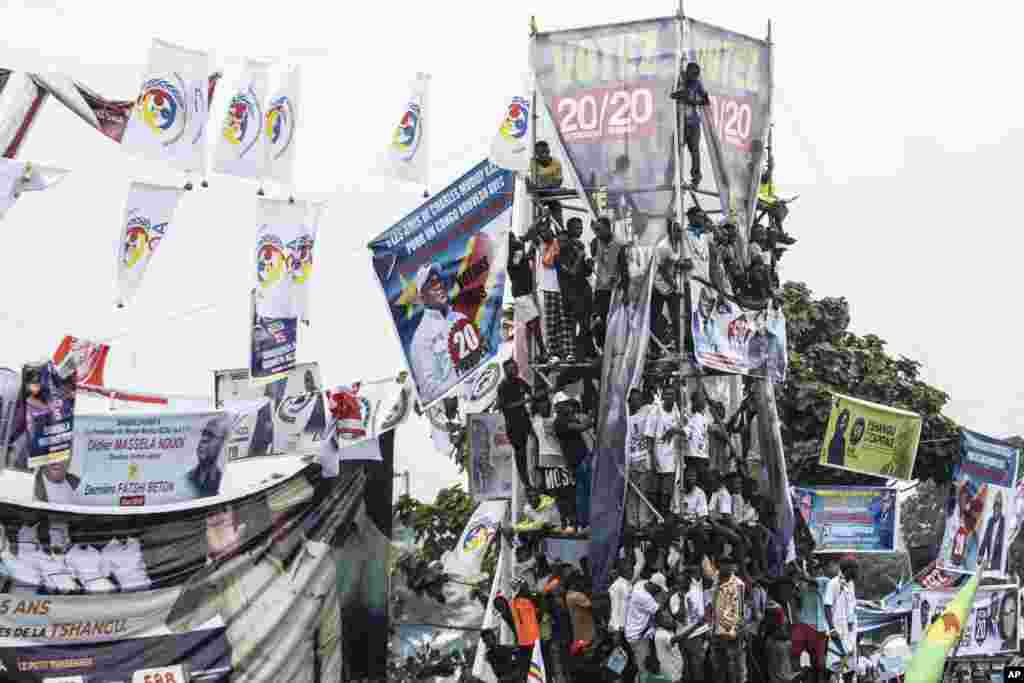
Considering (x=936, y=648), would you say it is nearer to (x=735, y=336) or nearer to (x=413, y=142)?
(x=735, y=336)

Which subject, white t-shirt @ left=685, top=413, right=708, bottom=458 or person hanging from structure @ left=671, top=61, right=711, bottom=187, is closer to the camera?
white t-shirt @ left=685, top=413, right=708, bottom=458

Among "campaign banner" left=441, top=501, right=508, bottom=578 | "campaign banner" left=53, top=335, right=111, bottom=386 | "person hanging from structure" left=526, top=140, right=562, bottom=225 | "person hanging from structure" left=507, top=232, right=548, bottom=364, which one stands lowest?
"campaign banner" left=441, top=501, right=508, bottom=578

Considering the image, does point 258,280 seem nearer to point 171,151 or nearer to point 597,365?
point 171,151

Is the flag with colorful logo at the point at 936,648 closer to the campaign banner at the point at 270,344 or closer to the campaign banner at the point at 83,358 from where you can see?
the campaign banner at the point at 270,344

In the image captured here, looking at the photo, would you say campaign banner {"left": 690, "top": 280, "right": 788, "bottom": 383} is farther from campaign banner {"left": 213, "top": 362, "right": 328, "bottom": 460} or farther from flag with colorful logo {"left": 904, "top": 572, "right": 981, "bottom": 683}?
campaign banner {"left": 213, "top": 362, "right": 328, "bottom": 460}

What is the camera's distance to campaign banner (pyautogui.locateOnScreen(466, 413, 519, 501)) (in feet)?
77.7

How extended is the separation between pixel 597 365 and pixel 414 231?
2697 mm

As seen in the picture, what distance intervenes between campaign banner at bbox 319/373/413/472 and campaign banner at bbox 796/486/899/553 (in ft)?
20.2

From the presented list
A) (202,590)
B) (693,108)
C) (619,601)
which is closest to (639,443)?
(619,601)

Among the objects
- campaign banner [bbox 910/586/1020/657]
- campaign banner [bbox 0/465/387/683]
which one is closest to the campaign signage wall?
campaign banner [bbox 0/465/387/683]

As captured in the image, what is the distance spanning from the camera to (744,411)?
22.7 m

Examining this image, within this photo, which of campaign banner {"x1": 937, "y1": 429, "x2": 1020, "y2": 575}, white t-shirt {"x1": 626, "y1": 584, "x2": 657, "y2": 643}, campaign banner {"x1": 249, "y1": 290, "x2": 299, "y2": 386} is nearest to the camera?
white t-shirt {"x1": 626, "y1": 584, "x2": 657, "y2": 643}

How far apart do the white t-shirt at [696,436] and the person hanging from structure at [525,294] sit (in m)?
2.09

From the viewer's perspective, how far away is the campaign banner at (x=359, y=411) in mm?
24328
